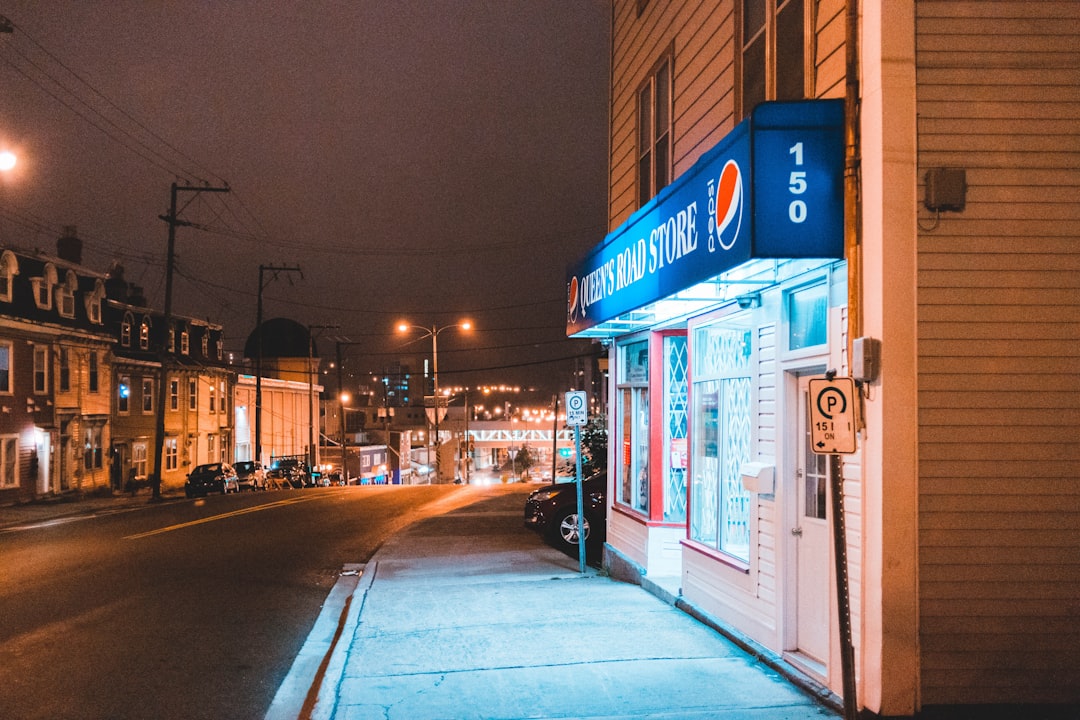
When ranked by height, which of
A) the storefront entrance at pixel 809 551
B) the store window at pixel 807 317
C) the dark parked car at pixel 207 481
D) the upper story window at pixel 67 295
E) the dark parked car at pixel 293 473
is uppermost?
the upper story window at pixel 67 295

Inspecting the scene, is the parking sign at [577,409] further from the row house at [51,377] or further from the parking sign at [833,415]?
the row house at [51,377]

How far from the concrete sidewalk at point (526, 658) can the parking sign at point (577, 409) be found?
224 cm

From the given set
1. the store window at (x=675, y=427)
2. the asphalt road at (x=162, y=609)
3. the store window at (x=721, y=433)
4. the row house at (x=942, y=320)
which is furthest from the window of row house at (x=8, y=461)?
the row house at (x=942, y=320)

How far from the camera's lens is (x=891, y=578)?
5.49m

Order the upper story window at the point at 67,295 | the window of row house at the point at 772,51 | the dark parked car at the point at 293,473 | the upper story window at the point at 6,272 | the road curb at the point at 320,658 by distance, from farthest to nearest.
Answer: the dark parked car at the point at 293,473 < the upper story window at the point at 67,295 < the upper story window at the point at 6,272 < the window of row house at the point at 772,51 < the road curb at the point at 320,658

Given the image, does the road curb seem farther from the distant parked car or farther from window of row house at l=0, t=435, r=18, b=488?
the distant parked car

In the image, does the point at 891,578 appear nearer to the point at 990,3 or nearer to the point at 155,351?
the point at 990,3

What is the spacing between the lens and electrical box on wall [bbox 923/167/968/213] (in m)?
5.58

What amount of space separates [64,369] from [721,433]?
104ft

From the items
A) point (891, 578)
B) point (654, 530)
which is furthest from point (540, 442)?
point (891, 578)

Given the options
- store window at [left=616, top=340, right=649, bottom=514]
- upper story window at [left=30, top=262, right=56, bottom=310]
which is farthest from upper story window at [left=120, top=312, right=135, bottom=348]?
store window at [left=616, top=340, right=649, bottom=514]

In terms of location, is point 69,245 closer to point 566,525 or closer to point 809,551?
point 566,525

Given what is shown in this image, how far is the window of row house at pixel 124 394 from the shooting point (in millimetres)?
37862

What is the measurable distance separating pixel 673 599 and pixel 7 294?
29322 millimetres
